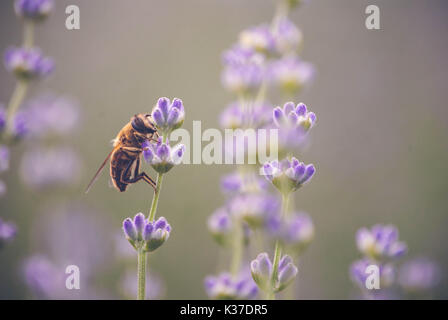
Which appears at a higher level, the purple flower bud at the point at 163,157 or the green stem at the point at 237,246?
the purple flower bud at the point at 163,157

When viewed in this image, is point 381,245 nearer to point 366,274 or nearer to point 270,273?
point 366,274

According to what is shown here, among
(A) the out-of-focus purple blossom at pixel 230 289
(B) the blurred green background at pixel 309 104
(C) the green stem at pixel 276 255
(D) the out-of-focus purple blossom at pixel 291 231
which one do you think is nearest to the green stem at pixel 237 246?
(A) the out-of-focus purple blossom at pixel 230 289

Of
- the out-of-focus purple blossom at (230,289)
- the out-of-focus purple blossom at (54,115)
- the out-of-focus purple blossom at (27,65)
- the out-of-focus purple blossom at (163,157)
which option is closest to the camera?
the out-of-focus purple blossom at (163,157)

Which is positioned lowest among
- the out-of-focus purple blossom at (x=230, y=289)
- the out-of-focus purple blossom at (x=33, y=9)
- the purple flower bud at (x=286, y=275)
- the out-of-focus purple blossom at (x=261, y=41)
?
the out-of-focus purple blossom at (x=230, y=289)

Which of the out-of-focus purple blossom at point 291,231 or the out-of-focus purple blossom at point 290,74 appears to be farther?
the out-of-focus purple blossom at point 290,74

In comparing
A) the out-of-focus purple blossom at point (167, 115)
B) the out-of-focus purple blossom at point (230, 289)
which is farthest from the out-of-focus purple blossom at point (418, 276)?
the out-of-focus purple blossom at point (167, 115)

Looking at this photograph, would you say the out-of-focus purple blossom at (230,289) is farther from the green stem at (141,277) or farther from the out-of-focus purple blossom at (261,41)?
the out-of-focus purple blossom at (261,41)

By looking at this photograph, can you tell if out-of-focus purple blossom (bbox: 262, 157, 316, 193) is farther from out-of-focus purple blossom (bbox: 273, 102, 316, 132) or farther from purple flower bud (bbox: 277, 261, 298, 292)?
purple flower bud (bbox: 277, 261, 298, 292)

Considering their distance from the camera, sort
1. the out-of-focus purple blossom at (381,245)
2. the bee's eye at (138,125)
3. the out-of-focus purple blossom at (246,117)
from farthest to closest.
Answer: the out-of-focus purple blossom at (246,117), the out-of-focus purple blossom at (381,245), the bee's eye at (138,125)
